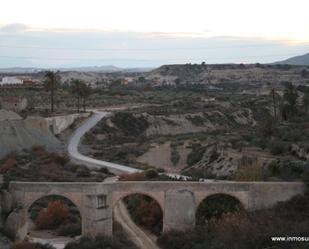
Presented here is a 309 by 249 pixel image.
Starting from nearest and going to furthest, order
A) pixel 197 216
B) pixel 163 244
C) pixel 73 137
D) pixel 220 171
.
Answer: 1. pixel 163 244
2. pixel 197 216
3. pixel 220 171
4. pixel 73 137

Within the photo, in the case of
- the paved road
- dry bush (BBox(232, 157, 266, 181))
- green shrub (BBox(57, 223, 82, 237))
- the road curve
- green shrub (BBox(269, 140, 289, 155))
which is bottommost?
the paved road

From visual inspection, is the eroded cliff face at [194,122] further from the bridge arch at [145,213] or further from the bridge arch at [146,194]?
the bridge arch at [146,194]

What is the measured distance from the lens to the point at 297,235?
76.8ft

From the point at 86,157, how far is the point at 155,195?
66.2ft

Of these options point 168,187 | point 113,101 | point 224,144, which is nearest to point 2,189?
point 168,187

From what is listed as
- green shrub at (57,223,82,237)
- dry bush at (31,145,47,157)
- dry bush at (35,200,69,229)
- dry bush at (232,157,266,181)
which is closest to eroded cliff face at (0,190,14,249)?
dry bush at (35,200,69,229)

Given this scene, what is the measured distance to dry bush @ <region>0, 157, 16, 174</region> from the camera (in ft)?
116

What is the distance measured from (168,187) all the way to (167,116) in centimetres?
4259

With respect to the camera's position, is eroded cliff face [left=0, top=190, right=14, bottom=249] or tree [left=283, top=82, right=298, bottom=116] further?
tree [left=283, top=82, right=298, bottom=116]

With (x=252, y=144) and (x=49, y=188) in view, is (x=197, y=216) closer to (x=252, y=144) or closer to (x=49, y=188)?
(x=49, y=188)

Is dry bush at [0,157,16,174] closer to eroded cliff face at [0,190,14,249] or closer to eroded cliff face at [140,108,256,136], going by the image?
eroded cliff face at [0,190,14,249]

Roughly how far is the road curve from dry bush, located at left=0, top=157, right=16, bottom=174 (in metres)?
6.21

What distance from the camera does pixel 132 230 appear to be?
29.2 metres

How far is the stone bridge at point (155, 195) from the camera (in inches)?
1060
